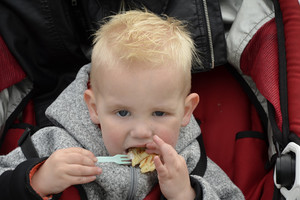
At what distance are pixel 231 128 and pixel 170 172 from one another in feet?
1.80

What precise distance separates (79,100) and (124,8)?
0.41 meters

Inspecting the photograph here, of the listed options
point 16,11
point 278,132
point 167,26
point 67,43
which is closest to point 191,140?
point 278,132

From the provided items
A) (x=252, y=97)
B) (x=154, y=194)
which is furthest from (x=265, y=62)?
(x=154, y=194)

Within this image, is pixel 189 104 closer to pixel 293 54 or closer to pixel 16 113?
pixel 293 54

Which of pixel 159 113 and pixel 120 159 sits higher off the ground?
pixel 159 113

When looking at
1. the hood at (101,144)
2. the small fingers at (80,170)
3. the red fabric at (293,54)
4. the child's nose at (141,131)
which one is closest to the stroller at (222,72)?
the red fabric at (293,54)

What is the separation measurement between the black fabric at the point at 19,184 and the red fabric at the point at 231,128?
707mm

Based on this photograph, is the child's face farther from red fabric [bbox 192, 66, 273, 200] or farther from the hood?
red fabric [bbox 192, 66, 273, 200]

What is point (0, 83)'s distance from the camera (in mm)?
1519

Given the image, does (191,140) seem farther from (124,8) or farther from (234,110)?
(124,8)

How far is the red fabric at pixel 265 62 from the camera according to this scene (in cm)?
136

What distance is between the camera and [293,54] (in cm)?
137

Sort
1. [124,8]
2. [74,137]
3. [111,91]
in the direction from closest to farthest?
[111,91], [74,137], [124,8]

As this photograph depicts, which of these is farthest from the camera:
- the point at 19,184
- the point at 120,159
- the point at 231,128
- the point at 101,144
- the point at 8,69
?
the point at 231,128
